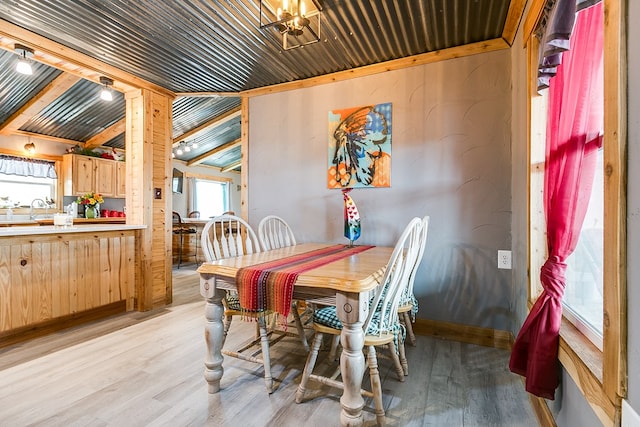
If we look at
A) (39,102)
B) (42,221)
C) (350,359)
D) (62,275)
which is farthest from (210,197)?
(350,359)

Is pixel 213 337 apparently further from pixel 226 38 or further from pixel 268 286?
pixel 226 38

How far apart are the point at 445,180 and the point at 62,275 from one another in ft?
11.1

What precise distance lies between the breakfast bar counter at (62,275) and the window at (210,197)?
204 inches

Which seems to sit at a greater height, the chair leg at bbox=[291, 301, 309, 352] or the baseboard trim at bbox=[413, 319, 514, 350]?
the chair leg at bbox=[291, 301, 309, 352]

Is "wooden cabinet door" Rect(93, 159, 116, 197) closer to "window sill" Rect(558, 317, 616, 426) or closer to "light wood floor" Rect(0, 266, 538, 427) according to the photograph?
"light wood floor" Rect(0, 266, 538, 427)

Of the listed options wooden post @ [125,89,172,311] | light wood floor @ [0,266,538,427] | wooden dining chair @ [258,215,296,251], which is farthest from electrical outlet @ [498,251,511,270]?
wooden post @ [125,89,172,311]

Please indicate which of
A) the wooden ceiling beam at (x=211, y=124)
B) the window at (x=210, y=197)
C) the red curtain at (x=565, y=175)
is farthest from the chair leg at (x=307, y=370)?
the window at (x=210, y=197)

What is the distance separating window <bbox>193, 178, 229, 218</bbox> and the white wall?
603 centimetres

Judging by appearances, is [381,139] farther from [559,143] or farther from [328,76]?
[559,143]

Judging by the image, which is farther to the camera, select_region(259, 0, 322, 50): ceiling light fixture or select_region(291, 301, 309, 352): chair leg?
select_region(291, 301, 309, 352): chair leg

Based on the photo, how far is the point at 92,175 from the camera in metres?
5.86

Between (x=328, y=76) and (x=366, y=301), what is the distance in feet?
7.88

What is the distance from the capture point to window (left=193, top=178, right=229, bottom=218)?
27.2 ft

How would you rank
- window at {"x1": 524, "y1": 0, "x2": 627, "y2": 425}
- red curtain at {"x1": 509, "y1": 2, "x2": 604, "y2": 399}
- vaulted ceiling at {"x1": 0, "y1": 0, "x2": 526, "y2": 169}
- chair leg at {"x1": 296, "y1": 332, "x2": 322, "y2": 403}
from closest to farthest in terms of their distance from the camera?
window at {"x1": 524, "y1": 0, "x2": 627, "y2": 425}, red curtain at {"x1": 509, "y1": 2, "x2": 604, "y2": 399}, chair leg at {"x1": 296, "y1": 332, "x2": 322, "y2": 403}, vaulted ceiling at {"x1": 0, "y1": 0, "x2": 526, "y2": 169}
